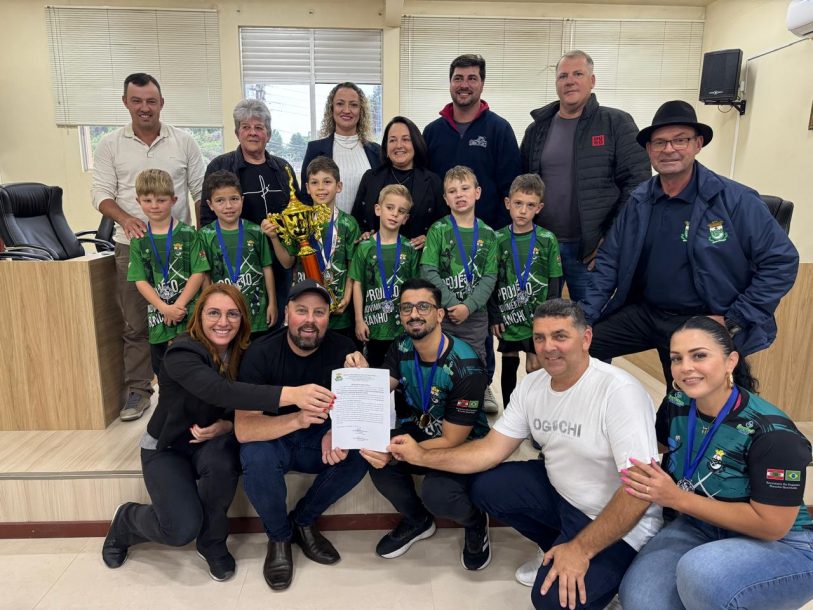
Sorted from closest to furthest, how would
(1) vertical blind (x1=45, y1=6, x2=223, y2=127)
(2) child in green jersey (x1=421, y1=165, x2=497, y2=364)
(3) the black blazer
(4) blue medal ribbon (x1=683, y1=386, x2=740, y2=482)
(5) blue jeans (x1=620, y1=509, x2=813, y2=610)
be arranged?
(5) blue jeans (x1=620, y1=509, x2=813, y2=610), (4) blue medal ribbon (x1=683, y1=386, x2=740, y2=482), (2) child in green jersey (x1=421, y1=165, x2=497, y2=364), (3) the black blazer, (1) vertical blind (x1=45, y1=6, x2=223, y2=127)

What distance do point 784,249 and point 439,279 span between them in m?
1.29

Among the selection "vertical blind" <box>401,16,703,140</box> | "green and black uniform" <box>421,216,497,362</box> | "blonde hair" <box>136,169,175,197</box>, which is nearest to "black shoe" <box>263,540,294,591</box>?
"green and black uniform" <box>421,216,497,362</box>

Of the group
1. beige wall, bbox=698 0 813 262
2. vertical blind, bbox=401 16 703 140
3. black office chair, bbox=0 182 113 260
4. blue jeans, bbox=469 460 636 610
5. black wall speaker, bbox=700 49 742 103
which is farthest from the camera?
vertical blind, bbox=401 16 703 140

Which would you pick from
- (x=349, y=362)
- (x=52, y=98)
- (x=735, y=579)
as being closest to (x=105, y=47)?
(x=52, y=98)

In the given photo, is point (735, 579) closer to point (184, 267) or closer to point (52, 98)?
point (184, 267)

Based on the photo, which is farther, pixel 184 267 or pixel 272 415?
pixel 184 267

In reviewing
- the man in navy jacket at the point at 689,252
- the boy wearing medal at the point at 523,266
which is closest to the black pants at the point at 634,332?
the man in navy jacket at the point at 689,252

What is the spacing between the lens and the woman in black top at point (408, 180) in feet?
8.52

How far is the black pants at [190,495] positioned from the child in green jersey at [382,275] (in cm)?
82

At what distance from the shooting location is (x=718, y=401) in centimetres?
149

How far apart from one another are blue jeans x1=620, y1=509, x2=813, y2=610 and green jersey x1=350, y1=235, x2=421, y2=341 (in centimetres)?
139

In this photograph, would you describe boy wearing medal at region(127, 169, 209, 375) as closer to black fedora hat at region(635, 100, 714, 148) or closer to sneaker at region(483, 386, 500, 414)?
sneaker at region(483, 386, 500, 414)

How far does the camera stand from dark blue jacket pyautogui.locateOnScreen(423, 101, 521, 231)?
2734mm

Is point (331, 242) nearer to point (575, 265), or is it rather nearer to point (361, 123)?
point (361, 123)
